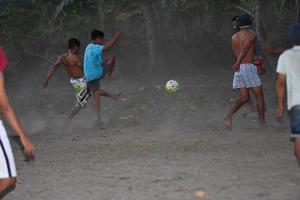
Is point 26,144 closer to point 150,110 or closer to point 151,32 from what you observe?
point 150,110

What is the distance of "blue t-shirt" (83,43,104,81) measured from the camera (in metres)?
11.3

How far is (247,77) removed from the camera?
10.3 m

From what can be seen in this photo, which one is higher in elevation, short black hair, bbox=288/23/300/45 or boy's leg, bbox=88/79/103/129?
short black hair, bbox=288/23/300/45

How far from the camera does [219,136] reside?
32.5 ft

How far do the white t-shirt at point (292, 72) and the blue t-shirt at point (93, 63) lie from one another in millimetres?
5342

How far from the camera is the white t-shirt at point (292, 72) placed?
20.4ft

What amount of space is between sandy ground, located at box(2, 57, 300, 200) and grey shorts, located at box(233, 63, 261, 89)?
26.3 inches

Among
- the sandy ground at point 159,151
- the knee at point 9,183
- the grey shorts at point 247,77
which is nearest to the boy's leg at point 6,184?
the knee at point 9,183

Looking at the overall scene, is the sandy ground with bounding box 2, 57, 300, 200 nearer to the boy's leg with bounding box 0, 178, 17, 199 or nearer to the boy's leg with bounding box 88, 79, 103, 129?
the boy's leg with bounding box 88, 79, 103, 129

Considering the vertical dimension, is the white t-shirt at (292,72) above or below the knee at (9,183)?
above

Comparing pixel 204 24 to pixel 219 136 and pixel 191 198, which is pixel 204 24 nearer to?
pixel 219 136

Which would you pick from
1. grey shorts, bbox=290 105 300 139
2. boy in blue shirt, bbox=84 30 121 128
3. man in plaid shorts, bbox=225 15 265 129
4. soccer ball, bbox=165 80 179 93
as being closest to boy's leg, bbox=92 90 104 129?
boy in blue shirt, bbox=84 30 121 128

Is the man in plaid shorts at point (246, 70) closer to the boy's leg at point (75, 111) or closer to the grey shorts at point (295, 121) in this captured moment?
the boy's leg at point (75, 111)

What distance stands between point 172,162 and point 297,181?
1673 mm
